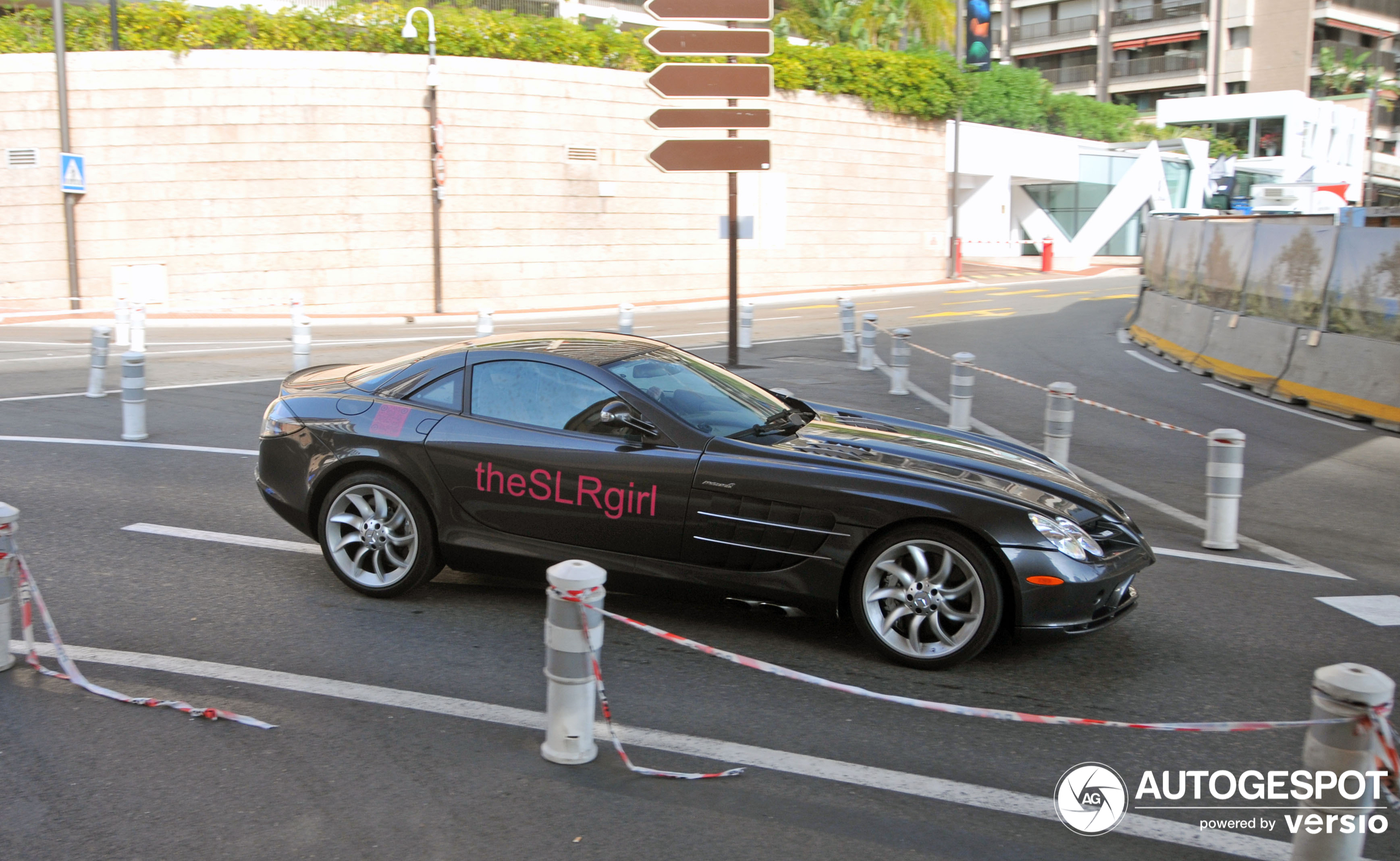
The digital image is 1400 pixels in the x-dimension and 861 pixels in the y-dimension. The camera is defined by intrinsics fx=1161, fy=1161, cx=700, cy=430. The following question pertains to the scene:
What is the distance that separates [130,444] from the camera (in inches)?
410

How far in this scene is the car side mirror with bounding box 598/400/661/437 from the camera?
5.56m

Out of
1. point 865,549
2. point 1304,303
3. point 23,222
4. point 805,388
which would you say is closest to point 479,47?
point 23,222

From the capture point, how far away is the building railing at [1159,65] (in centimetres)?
7281

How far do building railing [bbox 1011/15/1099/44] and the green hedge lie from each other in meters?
37.0

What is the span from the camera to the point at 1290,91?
Result: 61.4 metres

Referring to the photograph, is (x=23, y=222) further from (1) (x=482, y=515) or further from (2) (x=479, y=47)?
(1) (x=482, y=515)

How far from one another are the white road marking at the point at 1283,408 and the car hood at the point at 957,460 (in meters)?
7.95

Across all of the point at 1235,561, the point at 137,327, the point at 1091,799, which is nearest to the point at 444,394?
the point at 1091,799

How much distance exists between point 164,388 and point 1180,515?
460 inches

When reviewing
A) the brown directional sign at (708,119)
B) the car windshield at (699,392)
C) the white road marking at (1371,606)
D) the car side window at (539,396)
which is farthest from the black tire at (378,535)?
the brown directional sign at (708,119)

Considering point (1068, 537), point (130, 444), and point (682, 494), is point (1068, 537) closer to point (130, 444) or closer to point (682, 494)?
point (682, 494)

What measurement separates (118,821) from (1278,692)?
4.57m

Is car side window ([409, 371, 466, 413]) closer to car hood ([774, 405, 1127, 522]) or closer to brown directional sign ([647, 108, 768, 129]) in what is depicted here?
car hood ([774, 405, 1127, 522])

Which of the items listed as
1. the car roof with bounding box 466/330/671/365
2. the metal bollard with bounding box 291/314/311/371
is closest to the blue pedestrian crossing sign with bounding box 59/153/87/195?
the metal bollard with bounding box 291/314/311/371
